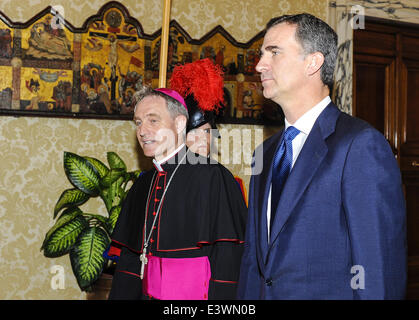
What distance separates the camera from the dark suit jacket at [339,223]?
1426 millimetres

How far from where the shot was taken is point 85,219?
143 inches

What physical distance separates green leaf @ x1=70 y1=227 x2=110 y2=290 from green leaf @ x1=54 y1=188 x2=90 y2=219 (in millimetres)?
294

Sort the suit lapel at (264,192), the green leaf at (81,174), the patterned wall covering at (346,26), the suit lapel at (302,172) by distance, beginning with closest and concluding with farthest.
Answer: the suit lapel at (302,172), the suit lapel at (264,192), the green leaf at (81,174), the patterned wall covering at (346,26)

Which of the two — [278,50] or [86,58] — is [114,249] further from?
[86,58]

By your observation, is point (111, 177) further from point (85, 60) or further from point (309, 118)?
point (309, 118)

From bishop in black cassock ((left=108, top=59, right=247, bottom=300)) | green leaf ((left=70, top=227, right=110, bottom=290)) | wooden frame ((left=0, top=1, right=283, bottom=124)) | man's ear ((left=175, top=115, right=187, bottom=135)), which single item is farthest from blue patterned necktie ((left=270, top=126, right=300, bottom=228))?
wooden frame ((left=0, top=1, right=283, bottom=124))

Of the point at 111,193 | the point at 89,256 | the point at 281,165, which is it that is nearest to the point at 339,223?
the point at 281,165

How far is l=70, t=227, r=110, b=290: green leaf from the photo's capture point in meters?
3.42

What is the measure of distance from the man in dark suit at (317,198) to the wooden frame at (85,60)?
8.21ft

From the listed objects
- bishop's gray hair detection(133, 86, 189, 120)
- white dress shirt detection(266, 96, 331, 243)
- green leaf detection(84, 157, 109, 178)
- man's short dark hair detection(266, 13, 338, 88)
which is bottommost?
green leaf detection(84, 157, 109, 178)

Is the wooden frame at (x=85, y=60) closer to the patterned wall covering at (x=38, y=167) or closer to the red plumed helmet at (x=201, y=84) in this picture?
the patterned wall covering at (x=38, y=167)

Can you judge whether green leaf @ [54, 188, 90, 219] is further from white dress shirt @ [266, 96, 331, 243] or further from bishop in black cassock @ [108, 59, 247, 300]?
white dress shirt @ [266, 96, 331, 243]

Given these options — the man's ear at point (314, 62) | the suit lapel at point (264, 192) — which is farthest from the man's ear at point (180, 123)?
the man's ear at point (314, 62)

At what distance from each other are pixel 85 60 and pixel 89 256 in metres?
1.68
